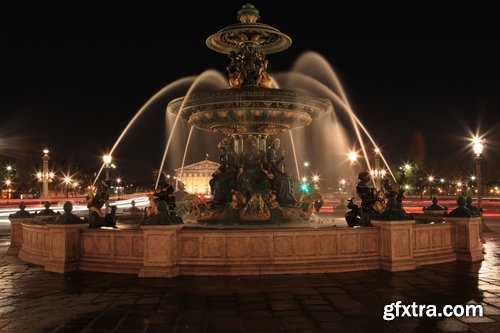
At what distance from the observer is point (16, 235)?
48.0 ft

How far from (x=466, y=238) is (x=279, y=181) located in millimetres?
5551

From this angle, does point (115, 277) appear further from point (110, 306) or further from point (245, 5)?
point (245, 5)

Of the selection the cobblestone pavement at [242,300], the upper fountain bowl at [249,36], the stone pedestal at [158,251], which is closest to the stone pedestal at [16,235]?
the cobblestone pavement at [242,300]

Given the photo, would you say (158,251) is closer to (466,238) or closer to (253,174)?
(253,174)

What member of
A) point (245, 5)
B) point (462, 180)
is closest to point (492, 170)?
point (462, 180)

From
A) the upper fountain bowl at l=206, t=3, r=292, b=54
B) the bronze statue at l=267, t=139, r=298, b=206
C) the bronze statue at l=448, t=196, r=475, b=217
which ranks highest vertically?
the upper fountain bowl at l=206, t=3, r=292, b=54

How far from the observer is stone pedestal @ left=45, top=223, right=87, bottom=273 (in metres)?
10.9

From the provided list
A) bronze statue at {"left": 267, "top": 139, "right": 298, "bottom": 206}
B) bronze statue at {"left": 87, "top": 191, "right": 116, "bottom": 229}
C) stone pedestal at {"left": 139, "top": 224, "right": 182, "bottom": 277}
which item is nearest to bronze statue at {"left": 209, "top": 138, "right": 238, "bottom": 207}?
bronze statue at {"left": 267, "top": 139, "right": 298, "bottom": 206}

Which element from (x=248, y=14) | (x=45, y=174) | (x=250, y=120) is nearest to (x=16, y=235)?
(x=250, y=120)

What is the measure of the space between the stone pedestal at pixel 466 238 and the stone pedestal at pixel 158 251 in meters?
7.08

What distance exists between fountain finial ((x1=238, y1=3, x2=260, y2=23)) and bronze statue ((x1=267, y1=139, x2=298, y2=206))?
4386 mm

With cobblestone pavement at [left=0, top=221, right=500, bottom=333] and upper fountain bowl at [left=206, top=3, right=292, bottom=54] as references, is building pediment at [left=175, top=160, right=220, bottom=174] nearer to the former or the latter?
upper fountain bowl at [left=206, top=3, right=292, bottom=54]

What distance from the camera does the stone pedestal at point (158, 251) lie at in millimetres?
10078

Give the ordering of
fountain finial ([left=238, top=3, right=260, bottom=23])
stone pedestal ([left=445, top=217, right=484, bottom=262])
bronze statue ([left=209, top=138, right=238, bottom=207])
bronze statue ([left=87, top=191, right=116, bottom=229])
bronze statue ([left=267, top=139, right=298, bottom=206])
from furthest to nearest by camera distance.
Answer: fountain finial ([left=238, top=3, right=260, bottom=23]), bronze statue ([left=209, top=138, right=238, bottom=207]), bronze statue ([left=267, top=139, right=298, bottom=206]), bronze statue ([left=87, top=191, right=116, bottom=229]), stone pedestal ([left=445, top=217, right=484, bottom=262])
